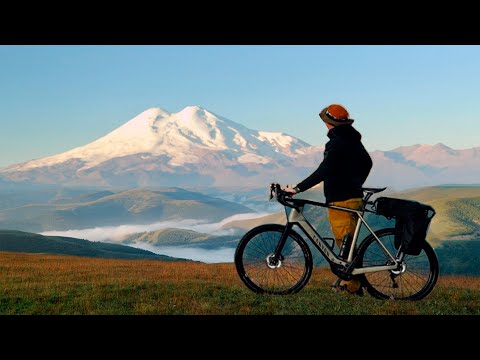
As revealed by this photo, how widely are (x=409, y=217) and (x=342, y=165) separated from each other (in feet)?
4.64

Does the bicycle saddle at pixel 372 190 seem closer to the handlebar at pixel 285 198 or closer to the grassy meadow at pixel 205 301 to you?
the handlebar at pixel 285 198

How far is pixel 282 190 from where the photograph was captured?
30.0ft

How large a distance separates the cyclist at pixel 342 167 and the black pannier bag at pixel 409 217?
46cm

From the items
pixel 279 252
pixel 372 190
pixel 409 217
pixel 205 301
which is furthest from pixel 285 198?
pixel 205 301

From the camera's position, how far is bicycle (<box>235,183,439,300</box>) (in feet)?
30.3

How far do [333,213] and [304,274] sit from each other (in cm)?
119

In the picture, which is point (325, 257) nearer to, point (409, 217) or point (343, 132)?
point (409, 217)

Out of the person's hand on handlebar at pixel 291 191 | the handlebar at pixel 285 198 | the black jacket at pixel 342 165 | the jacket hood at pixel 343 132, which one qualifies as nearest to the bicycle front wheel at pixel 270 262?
the handlebar at pixel 285 198

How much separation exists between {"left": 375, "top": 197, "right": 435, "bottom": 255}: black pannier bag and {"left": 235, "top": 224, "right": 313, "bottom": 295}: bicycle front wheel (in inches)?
60.4

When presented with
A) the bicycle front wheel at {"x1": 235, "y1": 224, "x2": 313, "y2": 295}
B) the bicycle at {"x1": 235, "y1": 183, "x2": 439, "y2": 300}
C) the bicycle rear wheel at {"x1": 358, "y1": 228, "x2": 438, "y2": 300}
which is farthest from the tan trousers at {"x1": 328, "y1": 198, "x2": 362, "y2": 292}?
the bicycle front wheel at {"x1": 235, "y1": 224, "x2": 313, "y2": 295}

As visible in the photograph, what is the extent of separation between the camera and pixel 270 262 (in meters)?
9.26

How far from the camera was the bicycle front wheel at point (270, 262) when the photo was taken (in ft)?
30.3
